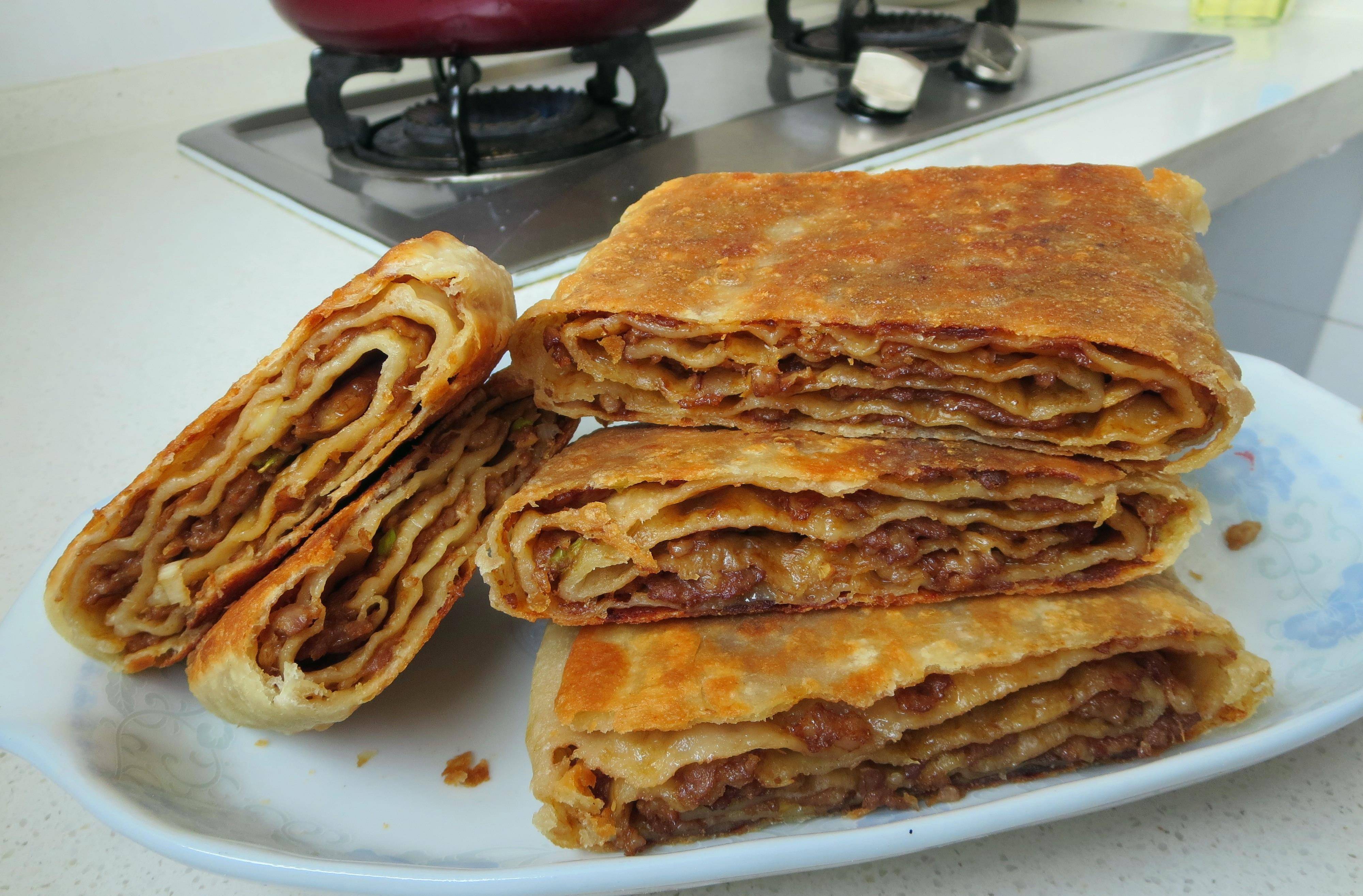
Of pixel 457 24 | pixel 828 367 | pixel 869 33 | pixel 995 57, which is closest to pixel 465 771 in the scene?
pixel 828 367

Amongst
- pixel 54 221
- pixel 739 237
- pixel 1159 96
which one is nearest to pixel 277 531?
pixel 739 237

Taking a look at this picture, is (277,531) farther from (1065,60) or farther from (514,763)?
(1065,60)

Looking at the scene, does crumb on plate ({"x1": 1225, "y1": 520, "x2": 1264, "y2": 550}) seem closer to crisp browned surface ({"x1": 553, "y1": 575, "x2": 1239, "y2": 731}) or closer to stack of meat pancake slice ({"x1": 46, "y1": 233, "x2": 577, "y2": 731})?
crisp browned surface ({"x1": 553, "y1": 575, "x2": 1239, "y2": 731})

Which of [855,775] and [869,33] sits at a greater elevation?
[869,33]

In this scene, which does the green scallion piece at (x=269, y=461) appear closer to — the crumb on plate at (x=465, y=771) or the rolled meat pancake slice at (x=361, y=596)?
the rolled meat pancake slice at (x=361, y=596)

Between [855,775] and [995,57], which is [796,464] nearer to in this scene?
[855,775]
